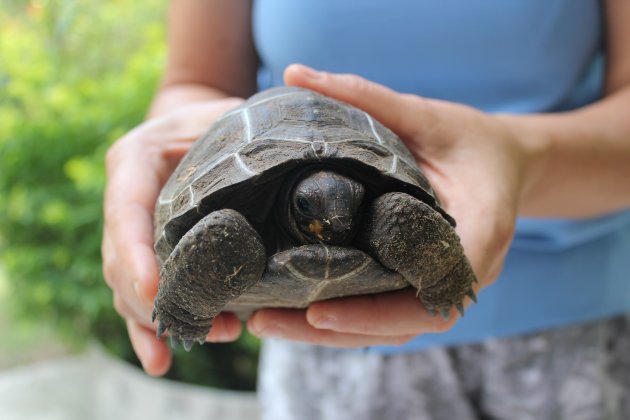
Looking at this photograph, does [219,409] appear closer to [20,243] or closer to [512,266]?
[20,243]

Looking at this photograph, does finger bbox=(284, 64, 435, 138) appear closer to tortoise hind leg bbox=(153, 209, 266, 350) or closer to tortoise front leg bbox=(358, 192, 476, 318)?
tortoise front leg bbox=(358, 192, 476, 318)

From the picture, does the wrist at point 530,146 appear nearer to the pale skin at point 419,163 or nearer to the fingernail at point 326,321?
the pale skin at point 419,163

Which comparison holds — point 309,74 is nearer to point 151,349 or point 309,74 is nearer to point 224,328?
point 224,328

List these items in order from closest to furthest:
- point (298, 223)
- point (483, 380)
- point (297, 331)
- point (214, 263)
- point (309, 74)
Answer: point (214, 263)
point (298, 223)
point (297, 331)
point (309, 74)
point (483, 380)

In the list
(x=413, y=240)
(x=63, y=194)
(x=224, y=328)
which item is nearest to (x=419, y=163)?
(x=413, y=240)

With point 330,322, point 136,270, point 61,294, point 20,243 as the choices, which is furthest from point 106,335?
point 330,322

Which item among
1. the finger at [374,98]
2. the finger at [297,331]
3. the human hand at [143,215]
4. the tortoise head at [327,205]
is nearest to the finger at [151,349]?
the human hand at [143,215]

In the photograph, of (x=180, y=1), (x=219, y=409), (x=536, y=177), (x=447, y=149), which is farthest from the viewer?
(x=219, y=409)
